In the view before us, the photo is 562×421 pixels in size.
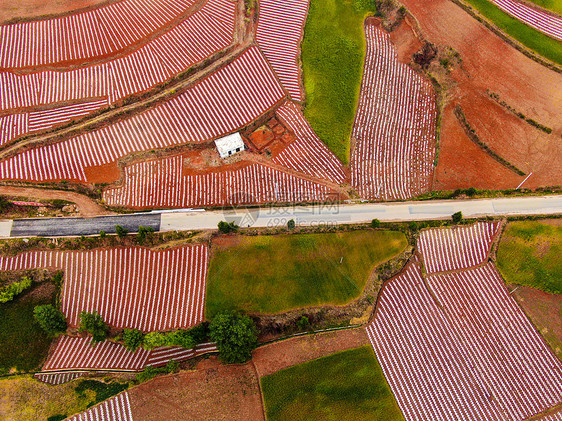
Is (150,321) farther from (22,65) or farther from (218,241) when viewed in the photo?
(22,65)

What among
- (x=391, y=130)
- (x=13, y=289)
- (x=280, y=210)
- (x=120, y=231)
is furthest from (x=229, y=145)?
(x=13, y=289)

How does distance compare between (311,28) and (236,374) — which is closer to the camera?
(236,374)

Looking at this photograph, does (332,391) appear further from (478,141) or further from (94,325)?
(478,141)

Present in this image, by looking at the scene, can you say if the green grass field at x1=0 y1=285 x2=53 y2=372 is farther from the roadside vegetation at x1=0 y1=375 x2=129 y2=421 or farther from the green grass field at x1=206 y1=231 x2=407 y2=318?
the green grass field at x1=206 y1=231 x2=407 y2=318

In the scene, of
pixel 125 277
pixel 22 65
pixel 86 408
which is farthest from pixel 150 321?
pixel 22 65

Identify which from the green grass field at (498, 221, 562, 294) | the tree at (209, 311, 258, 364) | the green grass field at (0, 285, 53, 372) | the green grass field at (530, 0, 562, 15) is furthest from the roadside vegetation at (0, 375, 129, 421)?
the green grass field at (530, 0, 562, 15)
